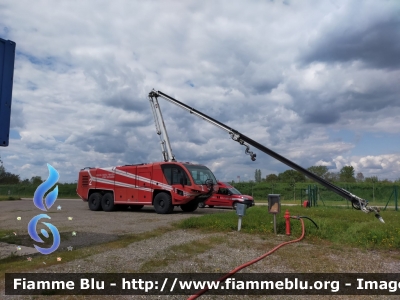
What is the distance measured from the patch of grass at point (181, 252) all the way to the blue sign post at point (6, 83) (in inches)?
140

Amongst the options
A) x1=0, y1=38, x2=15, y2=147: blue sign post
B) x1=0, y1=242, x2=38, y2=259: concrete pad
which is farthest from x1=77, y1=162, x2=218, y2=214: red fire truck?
x1=0, y1=38, x2=15, y2=147: blue sign post

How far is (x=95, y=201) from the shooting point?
21484 mm

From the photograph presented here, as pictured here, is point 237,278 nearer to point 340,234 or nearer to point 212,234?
point 212,234

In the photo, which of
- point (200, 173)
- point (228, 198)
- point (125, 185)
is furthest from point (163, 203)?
point (228, 198)

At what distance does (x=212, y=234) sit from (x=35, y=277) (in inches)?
210

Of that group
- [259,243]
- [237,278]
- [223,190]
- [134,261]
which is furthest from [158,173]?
[237,278]

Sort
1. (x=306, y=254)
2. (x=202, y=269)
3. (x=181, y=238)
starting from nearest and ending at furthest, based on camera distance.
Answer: (x=202, y=269)
(x=306, y=254)
(x=181, y=238)

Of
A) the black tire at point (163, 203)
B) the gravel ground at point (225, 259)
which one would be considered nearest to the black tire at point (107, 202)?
the black tire at point (163, 203)

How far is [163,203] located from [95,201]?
18.4 feet

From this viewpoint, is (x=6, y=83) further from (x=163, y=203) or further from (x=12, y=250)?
(x=163, y=203)

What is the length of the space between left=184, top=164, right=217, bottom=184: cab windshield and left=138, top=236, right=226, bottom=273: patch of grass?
8.03 metres

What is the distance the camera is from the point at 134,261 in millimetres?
7016

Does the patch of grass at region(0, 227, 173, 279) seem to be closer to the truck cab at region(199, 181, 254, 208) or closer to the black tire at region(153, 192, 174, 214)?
the black tire at region(153, 192, 174, 214)

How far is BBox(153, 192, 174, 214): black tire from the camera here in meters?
17.7
